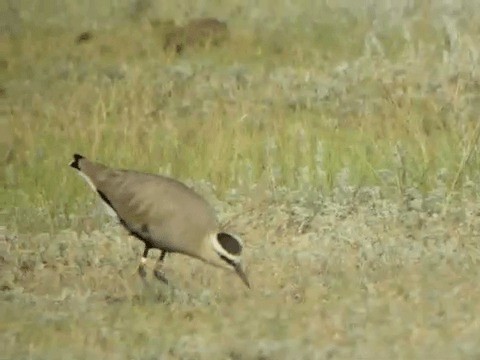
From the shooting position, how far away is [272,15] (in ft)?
11.4

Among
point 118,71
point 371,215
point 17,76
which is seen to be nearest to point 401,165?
point 371,215

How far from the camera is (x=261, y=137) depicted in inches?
134

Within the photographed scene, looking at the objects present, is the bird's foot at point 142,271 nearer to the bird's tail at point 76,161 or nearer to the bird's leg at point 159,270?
the bird's leg at point 159,270

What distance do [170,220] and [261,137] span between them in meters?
0.40

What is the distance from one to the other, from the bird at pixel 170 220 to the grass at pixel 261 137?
0.29 ft

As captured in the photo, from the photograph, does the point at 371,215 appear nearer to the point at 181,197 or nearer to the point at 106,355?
the point at 181,197

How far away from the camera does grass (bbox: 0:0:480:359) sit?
3.29m

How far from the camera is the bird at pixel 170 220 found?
10.5ft

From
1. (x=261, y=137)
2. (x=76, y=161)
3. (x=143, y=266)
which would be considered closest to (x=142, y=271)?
(x=143, y=266)

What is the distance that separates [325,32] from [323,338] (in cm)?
90

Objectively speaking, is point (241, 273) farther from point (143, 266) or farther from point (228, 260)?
point (143, 266)

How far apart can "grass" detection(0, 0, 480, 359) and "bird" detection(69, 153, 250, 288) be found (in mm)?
89

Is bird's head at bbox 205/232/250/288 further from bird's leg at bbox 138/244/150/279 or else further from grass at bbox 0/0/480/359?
bird's leg at bbox 138/244/150/279

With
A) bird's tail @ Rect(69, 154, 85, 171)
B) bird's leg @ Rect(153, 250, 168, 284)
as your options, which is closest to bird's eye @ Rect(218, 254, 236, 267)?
bird's leg @ Rect(153, 250, 168, 284)
